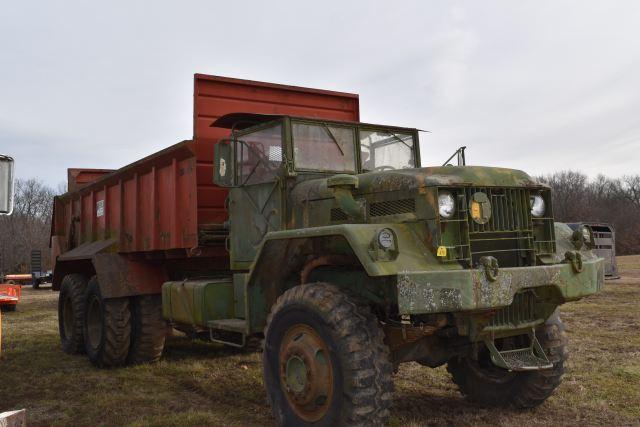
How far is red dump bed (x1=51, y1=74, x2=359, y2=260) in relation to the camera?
6.36 m

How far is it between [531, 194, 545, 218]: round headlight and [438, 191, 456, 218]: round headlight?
0.82 metres

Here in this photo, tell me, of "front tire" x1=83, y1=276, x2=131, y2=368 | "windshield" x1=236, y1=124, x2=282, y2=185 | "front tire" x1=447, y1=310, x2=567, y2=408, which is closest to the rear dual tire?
"front tire" x1=83, y1=276, x2=131, y2=368

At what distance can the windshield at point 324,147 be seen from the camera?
530cm

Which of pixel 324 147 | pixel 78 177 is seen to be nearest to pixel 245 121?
pixel 324 147

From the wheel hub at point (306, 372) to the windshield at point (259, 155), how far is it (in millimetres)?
1743

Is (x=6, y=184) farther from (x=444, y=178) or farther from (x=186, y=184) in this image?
(x=186, y=184)

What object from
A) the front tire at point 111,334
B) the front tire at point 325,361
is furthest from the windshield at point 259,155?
the front tire at point 111,334

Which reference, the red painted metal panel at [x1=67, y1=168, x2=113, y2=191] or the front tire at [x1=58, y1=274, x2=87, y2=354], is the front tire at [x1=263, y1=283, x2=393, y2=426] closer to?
the front tire at [x1=58, y1=274, x2=87, y2=354]

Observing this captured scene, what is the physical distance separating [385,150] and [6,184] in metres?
3.62

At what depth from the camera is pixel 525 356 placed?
14.3 feet

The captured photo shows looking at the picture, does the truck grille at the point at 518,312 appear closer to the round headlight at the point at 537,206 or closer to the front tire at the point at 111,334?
the round headlight at the point at 537,206

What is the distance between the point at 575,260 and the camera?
4230 mm

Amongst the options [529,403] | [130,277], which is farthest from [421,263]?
[130,277]

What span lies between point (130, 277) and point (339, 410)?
14.3 ft
